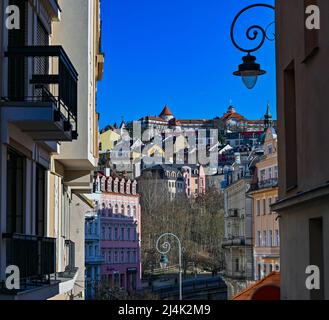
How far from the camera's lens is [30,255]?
476 inches

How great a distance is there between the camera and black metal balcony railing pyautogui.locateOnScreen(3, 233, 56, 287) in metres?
11.2

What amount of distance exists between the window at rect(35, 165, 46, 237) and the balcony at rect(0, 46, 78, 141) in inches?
61.9

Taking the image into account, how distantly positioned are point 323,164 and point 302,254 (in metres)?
1.71

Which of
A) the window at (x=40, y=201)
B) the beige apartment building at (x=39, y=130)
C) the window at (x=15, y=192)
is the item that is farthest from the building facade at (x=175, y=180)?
the window at (x=15, y=192)

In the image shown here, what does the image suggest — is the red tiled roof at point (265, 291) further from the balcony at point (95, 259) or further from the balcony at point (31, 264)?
the balcony at point (95, 259)

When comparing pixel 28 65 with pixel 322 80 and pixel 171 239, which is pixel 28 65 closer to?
pixel 322 80

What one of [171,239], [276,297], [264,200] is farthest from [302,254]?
[171,239]

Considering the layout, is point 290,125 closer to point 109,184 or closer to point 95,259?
point 95,259

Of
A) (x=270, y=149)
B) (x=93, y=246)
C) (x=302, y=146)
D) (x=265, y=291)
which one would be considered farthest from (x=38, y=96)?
(x=93, y=246)

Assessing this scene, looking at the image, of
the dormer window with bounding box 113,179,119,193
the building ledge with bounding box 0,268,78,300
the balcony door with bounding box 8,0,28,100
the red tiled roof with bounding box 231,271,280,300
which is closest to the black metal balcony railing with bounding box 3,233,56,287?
the building ledge with bounding box 0,268,78,300

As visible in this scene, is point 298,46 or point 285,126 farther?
point 285,126

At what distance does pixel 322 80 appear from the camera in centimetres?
889
